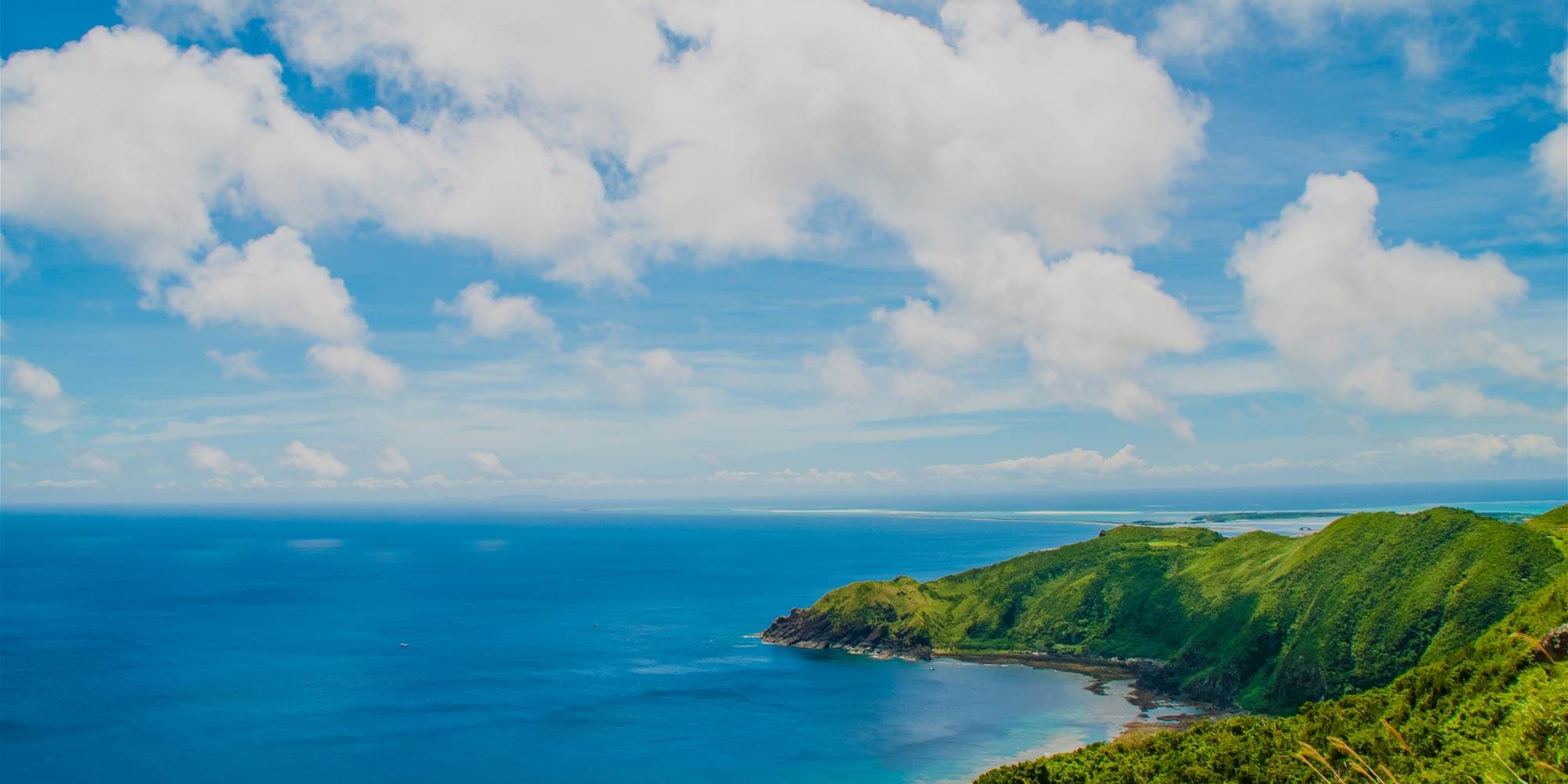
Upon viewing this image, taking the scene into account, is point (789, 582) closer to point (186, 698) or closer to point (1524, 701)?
point (186, 698)

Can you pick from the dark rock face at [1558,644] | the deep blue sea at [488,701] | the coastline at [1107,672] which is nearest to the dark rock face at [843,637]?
the coastline at [1107,672]

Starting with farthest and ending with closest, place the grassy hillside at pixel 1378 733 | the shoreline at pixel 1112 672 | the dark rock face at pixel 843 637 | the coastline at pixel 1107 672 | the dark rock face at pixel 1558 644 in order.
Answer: the dark rock face at pixel 843 637 → the shoreline at pixel 1112 672 → the coastline at pixel 1107 672 → the dark rock face at pixel 1558 644 → the grassy hillside at pixel 1378 733

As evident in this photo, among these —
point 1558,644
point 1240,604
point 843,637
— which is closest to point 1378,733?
point 1558,644

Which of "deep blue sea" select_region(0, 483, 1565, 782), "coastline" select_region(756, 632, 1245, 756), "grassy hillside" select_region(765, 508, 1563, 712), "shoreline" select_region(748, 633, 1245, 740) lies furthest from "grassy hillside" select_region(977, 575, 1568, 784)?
"grassy hillside" select_region(765, 508, 1563, 712)

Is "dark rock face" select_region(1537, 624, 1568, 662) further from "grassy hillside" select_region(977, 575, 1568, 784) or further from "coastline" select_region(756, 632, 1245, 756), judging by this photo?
"coastline" select_region(756, 632, 1245, 756)

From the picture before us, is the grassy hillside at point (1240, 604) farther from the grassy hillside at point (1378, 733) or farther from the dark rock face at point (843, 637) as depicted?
the grassy hillside at point (1378, 733)

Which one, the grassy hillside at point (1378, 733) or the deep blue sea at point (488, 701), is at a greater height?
the grassy hillside at point (1378, 733)
